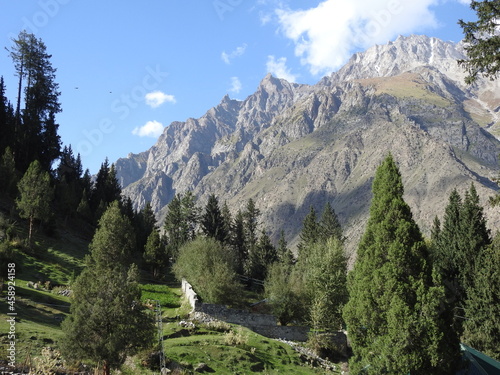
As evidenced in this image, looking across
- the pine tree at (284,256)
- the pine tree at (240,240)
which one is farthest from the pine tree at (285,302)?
the pine tree at (240,240)

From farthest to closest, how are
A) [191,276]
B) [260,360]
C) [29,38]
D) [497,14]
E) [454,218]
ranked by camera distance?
[29,38] → [191,276] → [454,218] → [260,360] → [497,14]

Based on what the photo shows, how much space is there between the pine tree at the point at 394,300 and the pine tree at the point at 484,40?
7.85 metres

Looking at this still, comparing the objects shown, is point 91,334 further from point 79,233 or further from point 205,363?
point 79,233

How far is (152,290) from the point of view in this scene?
4278 cm

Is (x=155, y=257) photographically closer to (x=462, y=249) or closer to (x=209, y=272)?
(x=209, y=272)

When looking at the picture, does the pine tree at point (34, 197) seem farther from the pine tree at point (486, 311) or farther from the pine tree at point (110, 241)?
the pine tree at point (486, 311)

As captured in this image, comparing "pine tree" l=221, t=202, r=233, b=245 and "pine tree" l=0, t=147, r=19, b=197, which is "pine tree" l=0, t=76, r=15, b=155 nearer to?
"pine tree" l=0, t=147, r=19, b=197

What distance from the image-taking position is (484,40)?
14945mm

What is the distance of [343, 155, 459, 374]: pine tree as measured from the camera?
18.8 metres

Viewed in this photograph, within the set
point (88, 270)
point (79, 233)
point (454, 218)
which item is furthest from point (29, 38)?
point (454, 218)

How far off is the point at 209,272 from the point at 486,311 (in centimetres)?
2502

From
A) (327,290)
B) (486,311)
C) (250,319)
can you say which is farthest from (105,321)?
(486,311)

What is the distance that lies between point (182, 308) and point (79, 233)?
2954 centimetres

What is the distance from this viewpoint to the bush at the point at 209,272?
3978cm
